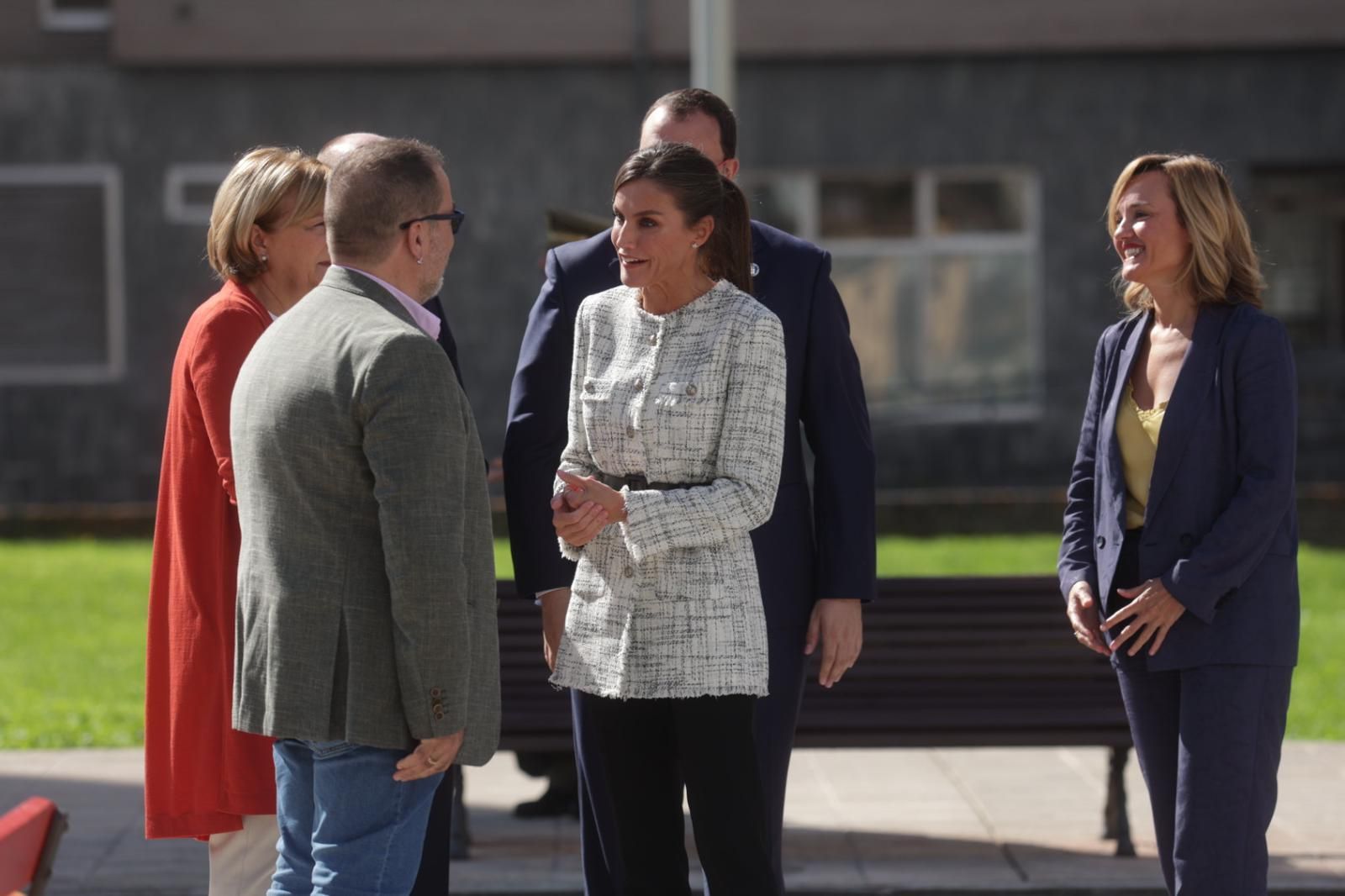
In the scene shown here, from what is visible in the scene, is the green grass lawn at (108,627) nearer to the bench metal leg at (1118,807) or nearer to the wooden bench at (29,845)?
the bench metal leg at (1118,807)

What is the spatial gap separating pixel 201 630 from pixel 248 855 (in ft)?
1.54

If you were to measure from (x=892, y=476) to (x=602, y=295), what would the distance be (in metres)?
14.5

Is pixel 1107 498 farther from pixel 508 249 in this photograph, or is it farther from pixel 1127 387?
pixel 508 249

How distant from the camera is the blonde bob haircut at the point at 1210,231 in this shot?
3873 millimetres

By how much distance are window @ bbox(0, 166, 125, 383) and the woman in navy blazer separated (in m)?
15.2

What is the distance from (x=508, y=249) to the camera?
17656 millimetres

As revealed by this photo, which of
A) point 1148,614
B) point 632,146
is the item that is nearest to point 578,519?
point 1148,614

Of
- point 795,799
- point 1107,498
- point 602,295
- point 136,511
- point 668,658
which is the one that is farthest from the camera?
point 136,511

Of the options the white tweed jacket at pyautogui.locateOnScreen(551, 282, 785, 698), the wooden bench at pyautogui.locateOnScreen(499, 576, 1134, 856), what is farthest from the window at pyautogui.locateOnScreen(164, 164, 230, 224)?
the white tweed jacket at pyautogui.locateOnScreen(551, 282, 785, 698)

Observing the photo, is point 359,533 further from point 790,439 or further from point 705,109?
point 705,109

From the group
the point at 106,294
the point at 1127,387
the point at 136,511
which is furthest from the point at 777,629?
the point at 106,294

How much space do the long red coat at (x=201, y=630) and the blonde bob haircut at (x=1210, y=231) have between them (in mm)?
1888

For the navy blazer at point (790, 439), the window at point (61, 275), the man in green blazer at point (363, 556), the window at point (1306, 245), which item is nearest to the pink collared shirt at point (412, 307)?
the man in green blazer at point (363, 556)

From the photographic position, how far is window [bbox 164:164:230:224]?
1755 cm
